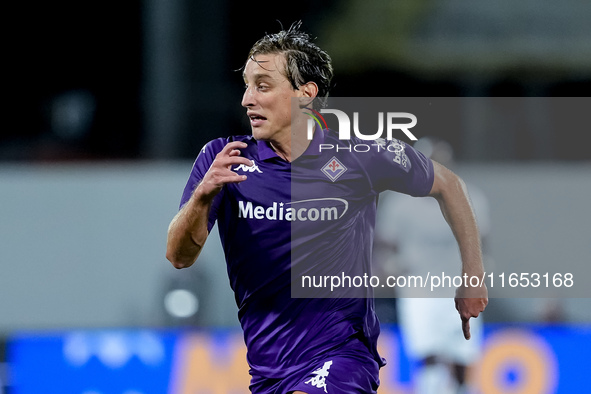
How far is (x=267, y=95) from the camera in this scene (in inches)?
159

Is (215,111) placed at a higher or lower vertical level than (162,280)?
higher

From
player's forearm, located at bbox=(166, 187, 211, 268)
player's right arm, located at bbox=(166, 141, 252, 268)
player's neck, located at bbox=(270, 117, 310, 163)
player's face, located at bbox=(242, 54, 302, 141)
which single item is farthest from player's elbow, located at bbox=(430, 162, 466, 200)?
player's forearm, located at bbox=(166, 187, 211, 268)

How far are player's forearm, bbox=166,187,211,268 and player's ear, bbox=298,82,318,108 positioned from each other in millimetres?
609

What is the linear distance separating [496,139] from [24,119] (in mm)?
4631

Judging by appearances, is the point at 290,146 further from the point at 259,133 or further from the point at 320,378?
the point at 320,378

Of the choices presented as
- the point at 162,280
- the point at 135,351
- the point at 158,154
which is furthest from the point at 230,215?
the point at 158,154

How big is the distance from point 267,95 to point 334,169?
43 cm

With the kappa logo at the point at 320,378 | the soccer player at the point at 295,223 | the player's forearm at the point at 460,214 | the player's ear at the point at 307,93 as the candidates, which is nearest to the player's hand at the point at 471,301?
the soccer player at the point at 295,223

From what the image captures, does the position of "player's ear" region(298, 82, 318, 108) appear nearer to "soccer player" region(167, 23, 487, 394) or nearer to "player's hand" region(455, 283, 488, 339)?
"soccer player" region(167, 23, 487, 394)

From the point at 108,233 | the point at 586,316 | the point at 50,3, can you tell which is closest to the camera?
the point at 586,316

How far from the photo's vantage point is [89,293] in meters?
8.92

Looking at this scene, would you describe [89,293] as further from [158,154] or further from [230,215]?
[230,215]

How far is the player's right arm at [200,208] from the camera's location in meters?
3.73

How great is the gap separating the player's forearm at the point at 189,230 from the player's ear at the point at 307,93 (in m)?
0.61
